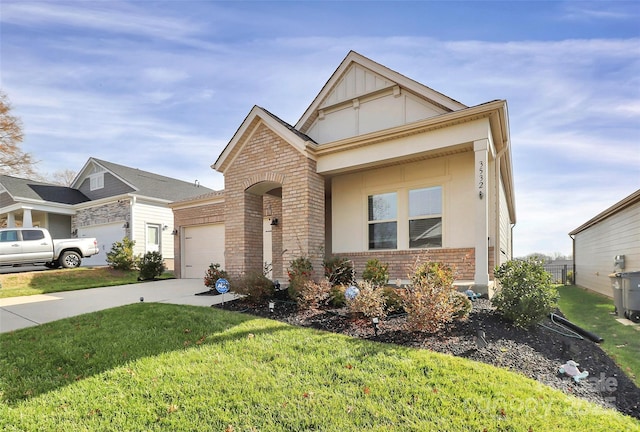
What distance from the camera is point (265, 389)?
3.32 metres

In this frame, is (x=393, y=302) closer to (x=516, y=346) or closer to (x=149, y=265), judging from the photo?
(x=516, y=346)

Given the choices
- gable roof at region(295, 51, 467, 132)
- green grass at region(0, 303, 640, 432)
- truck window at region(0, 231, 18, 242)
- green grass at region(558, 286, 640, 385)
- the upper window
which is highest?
gable roof at region(295, 51, 467, 132)

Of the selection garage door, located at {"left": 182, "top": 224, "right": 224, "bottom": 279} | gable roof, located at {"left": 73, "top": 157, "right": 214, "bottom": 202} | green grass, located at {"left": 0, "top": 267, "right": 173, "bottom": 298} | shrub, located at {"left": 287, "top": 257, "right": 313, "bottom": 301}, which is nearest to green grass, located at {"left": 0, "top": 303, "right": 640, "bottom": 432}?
shrub, located at {"left": 287, "top": 257, "right": 313, "bottom": 301}

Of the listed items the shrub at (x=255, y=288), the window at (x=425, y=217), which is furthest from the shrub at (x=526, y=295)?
the shrub at (x=255, y=288)

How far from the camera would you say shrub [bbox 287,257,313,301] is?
21.8 feet

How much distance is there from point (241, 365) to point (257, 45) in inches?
305

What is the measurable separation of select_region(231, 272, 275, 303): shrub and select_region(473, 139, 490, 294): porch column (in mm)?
4391

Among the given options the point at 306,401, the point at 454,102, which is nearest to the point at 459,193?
the point at 454,102

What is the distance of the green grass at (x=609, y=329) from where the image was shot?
4754 mm

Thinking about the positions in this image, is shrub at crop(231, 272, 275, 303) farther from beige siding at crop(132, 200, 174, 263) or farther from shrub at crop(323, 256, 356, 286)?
beige siding at crop(132, 200, 174, 263)

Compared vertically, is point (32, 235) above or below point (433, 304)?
above

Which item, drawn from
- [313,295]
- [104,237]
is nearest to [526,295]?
[313,295]

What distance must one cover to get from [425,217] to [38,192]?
860 inches

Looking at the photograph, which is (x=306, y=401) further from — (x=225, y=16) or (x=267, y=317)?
(x=225, y=16)
